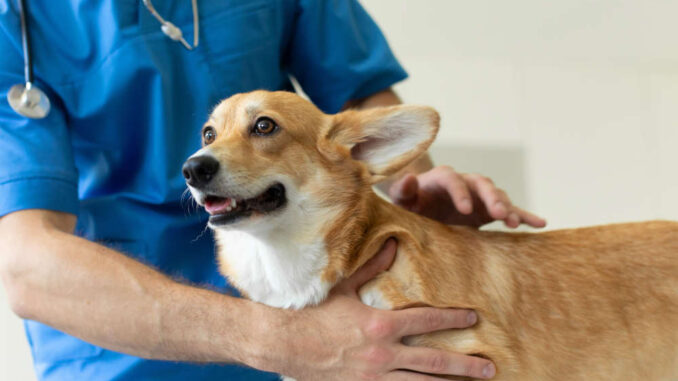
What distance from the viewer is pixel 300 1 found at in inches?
48.7

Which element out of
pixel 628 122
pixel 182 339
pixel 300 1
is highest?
pixel 300 1

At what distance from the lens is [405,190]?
1.19 m

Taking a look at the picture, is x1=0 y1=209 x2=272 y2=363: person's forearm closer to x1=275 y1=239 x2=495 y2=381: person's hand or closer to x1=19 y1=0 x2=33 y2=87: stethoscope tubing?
x1=275 y1=239 x2=495 y2=381: person's hand

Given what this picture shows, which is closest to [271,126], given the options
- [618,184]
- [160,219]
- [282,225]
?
[282,225]

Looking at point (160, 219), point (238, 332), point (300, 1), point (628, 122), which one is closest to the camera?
A: point (238, 332)

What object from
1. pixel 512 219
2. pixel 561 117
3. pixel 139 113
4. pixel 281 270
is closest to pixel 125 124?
pixel 139 113

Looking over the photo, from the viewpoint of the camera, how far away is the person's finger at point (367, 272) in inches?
34.1

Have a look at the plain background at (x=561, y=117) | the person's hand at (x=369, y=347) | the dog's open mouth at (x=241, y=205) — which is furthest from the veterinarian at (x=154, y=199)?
the plain background at (x=561, y=117)

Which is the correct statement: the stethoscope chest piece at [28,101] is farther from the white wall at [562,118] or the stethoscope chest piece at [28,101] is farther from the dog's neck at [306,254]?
the white wall at [562,118]

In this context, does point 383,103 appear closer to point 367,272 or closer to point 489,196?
point 489,196

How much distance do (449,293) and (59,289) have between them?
1.98ft

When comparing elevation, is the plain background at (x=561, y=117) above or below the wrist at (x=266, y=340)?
below

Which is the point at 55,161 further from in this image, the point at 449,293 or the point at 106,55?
the point at 449,293

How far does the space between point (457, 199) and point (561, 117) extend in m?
1.60
